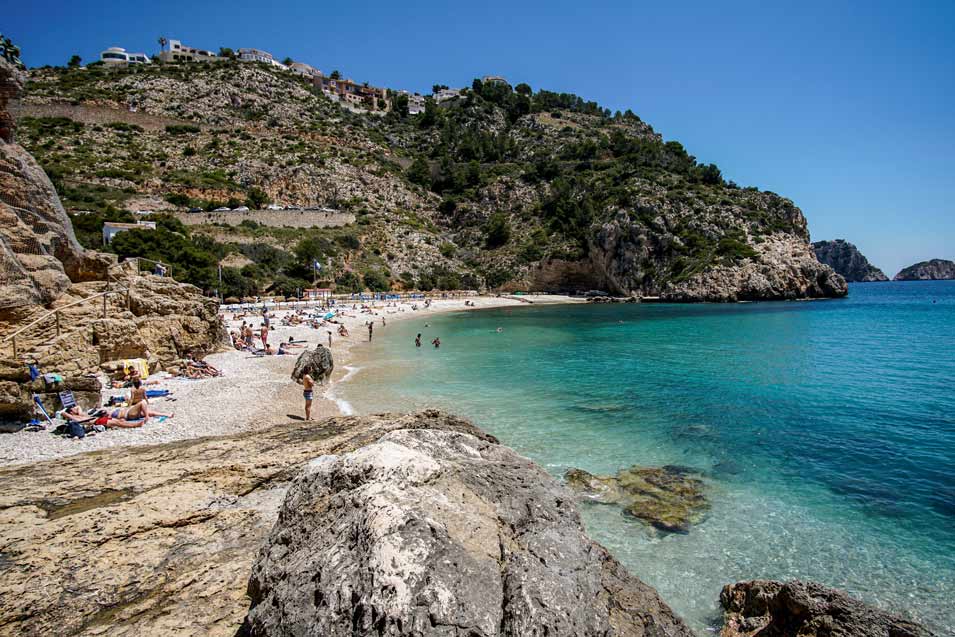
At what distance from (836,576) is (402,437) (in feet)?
20.8

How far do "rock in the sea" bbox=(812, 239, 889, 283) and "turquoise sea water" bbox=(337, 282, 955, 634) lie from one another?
555 feet

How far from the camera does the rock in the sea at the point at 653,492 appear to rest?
7.36m

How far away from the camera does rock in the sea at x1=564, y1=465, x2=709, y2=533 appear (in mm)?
7362

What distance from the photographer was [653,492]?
26.9 ft

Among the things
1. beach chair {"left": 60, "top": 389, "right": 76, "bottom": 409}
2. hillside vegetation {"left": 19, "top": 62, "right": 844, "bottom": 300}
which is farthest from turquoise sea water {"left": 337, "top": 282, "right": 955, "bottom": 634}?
hillside vegetation {"left": 19, "top": 62, "right": 844, "bottom": 300}

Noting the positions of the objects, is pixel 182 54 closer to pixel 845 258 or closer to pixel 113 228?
pixel 113 228

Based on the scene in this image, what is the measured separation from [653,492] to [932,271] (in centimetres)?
24950

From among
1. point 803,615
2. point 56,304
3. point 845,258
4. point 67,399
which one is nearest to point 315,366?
point 56,304

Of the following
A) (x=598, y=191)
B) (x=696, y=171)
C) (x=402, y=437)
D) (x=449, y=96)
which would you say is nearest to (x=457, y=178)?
(x=598, y=191)

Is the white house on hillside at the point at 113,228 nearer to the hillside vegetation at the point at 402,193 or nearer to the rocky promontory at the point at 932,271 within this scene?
the hillside vegetation at the point at 402,193

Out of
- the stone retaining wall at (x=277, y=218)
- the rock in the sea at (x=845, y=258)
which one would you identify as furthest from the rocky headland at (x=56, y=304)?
the rock in the sea at (x=845, y=258)

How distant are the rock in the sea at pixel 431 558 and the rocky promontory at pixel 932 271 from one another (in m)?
253

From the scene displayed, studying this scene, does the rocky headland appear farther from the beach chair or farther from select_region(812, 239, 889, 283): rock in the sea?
select_region(812, 239, 889, 283): rock in the sea

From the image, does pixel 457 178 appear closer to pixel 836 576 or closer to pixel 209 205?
pixel 209 205
